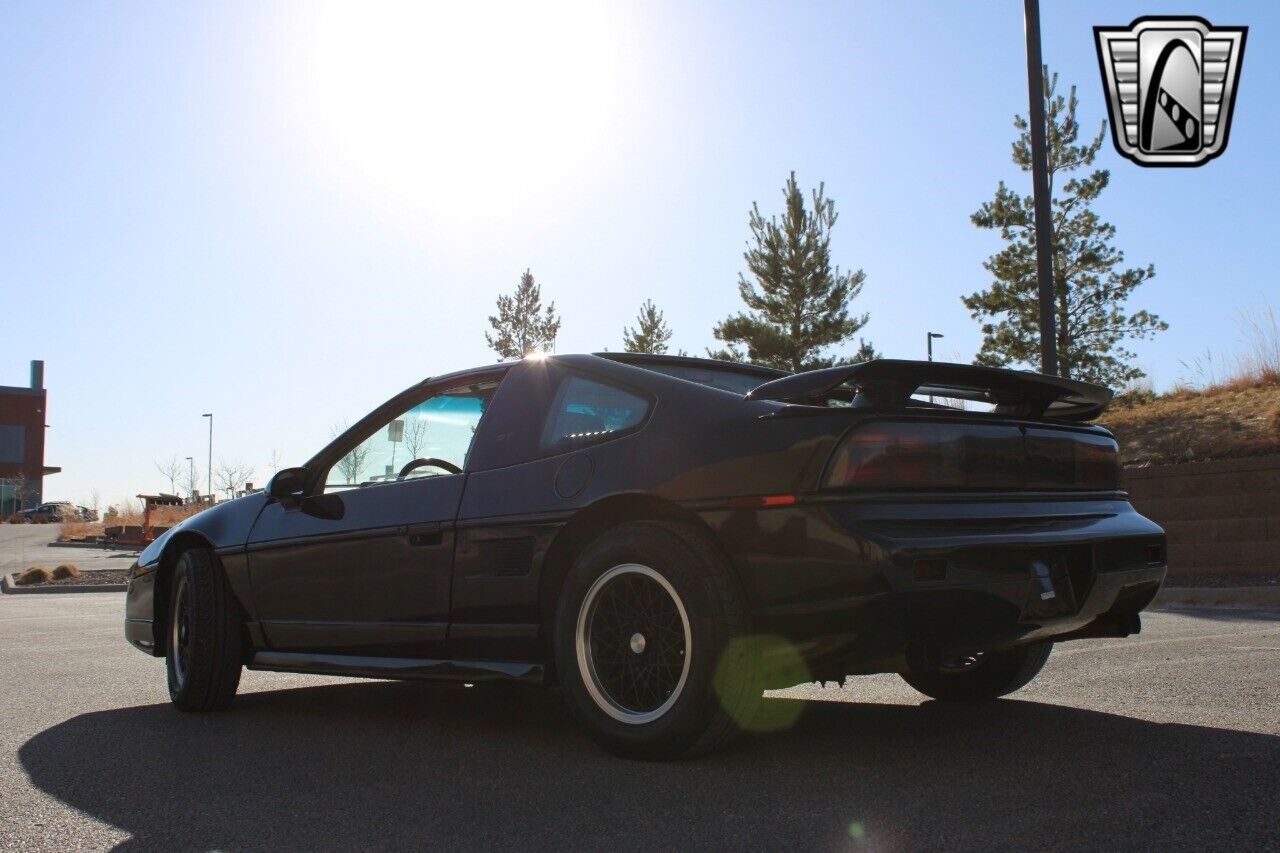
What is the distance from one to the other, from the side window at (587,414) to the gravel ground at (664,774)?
3.53 ft

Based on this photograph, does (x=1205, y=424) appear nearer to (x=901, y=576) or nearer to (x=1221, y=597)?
(x=1221, y=597)

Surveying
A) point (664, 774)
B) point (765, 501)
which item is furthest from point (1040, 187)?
point (664, 774)

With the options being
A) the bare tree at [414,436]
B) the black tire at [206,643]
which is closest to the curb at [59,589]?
the black tire at [206,643]

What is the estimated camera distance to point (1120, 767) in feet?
11.0

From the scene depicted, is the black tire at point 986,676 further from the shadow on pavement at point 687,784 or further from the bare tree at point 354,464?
the bare tree at point 354,464

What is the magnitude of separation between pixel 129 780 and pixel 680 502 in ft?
6.39

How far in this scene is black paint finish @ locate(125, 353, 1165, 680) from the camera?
10.9 ft

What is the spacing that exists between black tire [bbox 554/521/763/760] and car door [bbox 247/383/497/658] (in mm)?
749

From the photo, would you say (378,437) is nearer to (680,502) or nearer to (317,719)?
(317,719)

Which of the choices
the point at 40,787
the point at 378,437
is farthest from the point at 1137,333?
the point at 40,787

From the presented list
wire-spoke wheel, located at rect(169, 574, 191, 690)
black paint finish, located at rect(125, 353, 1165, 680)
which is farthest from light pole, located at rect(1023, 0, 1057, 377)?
wire-spoke wheel, located at rect(169, 574, 191, 690)

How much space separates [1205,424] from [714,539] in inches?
481

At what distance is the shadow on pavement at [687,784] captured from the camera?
2.79 meters

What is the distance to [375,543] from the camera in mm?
4613
